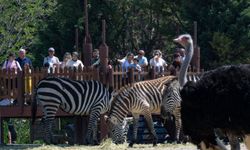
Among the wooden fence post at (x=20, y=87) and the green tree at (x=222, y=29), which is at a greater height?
the green tree at (x=222, y=29)

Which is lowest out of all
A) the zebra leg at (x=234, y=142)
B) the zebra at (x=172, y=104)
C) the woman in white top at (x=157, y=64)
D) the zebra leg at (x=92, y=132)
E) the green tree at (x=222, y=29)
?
the zebra leg at (x=234, y=142)

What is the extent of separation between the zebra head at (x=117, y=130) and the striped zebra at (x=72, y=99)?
0.48m

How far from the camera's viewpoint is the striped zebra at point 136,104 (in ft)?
65.4

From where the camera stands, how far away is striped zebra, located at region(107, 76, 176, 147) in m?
19.9

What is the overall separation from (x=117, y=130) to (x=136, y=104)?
0.87 meters

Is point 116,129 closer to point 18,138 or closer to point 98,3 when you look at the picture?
point 18,138

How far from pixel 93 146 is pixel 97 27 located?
13467 millimetres

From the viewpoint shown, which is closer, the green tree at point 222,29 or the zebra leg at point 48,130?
the zebra leg at point 48,130

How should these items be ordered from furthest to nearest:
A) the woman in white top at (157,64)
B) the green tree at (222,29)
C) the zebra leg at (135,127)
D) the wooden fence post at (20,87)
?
the green tree at (222,29) → the woman in white top at (157,64) → the wooden fence post at (20,87) → the zebra leg at (135,127)

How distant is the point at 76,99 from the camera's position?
68.0 feet

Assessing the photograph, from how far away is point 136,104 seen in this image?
Answer: 2039 centimetres

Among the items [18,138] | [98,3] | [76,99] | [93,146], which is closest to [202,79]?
[93,146]

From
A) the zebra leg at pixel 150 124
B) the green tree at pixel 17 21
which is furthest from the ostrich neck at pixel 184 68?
the green tree at pixel 17 21

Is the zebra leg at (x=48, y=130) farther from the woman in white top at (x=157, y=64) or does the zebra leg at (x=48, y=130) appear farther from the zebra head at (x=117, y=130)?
the woman in white top at (x=157, y=64)
